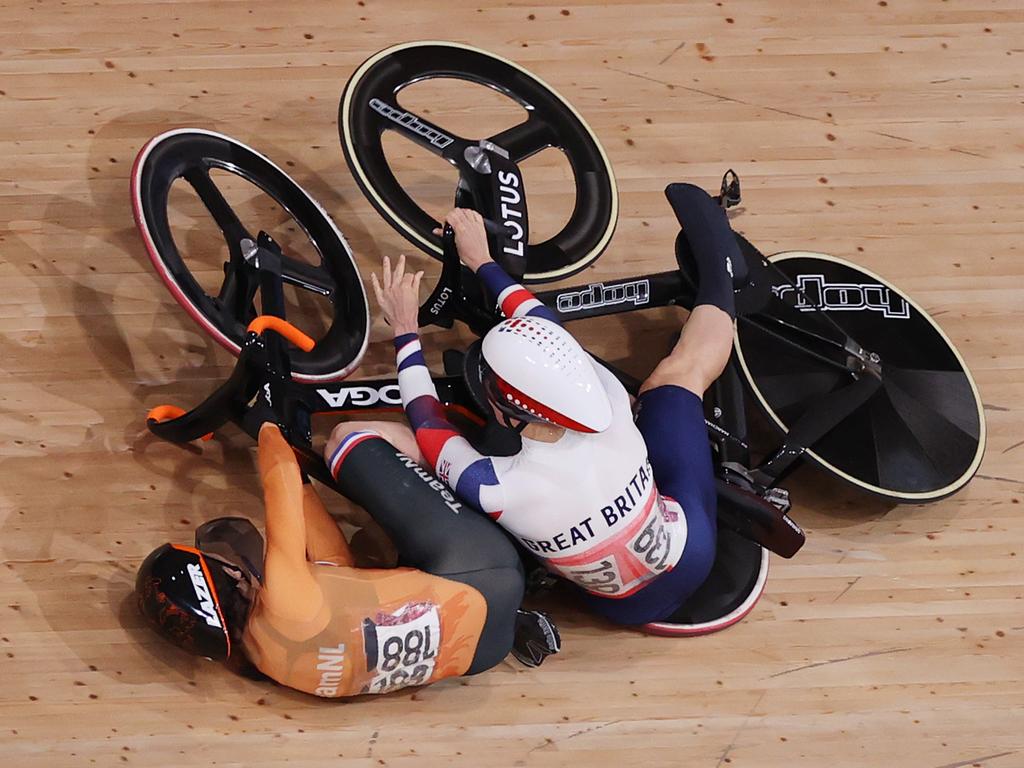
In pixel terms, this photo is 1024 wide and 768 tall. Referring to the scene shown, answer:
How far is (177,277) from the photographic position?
11.2ft

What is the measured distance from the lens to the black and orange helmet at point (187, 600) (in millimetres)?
3039

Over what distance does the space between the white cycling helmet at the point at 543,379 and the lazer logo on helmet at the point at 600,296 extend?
0.76 m

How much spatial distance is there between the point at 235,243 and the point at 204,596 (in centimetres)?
113

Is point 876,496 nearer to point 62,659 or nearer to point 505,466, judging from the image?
point 505,466

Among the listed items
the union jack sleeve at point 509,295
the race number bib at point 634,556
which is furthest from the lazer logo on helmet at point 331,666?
the union jack sleeve at point 509,295

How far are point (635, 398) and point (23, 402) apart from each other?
188cm

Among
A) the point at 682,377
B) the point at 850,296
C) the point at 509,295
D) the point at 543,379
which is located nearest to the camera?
the point at 543,379

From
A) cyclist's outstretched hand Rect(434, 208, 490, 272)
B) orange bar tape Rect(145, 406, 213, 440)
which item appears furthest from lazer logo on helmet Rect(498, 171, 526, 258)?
orange bar tape Rect(145, 406, 213, 440)

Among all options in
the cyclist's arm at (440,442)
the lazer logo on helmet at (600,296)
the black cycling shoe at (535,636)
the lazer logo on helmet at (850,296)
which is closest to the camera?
the cyclist's arm at (440,442)

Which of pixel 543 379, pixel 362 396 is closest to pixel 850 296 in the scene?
pixel 543 379

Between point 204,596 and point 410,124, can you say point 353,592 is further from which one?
point 410,124

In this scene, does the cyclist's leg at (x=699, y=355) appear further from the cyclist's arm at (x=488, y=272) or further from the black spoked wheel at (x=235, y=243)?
the black spoked wheel at (x=235, y=243)

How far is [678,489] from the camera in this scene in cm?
346

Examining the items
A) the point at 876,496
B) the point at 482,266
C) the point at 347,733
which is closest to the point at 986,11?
the point at 876,496
